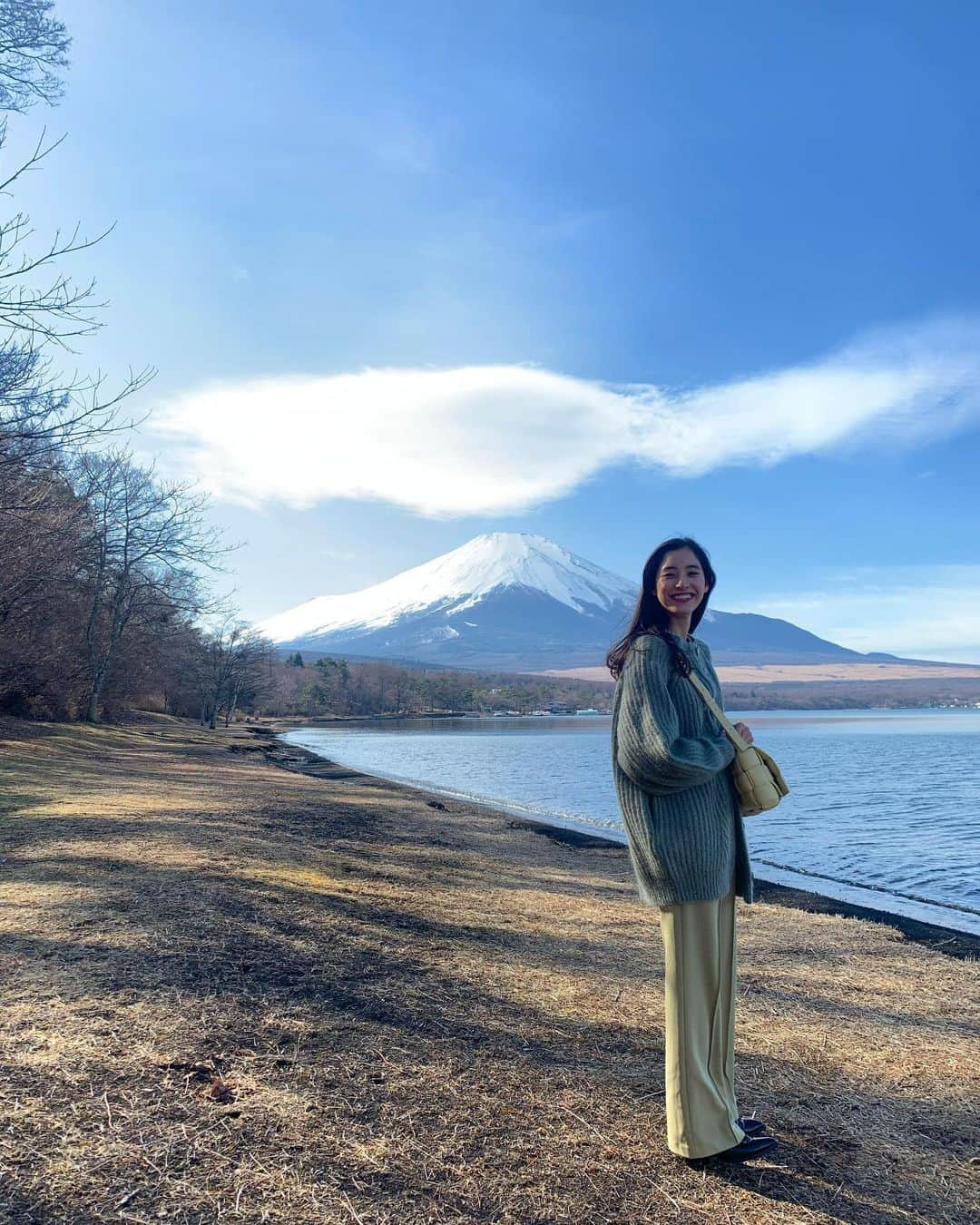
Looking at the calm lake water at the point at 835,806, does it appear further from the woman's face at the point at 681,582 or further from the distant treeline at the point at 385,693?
the distant treeline at the point at 385,693

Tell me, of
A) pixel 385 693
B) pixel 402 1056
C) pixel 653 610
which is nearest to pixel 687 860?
pixel 653 610

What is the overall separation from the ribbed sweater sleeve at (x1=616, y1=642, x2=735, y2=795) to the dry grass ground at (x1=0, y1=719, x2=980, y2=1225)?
60.5 inches

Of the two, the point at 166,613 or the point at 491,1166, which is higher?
the point at 166,613

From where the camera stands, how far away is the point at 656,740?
9.75 feet

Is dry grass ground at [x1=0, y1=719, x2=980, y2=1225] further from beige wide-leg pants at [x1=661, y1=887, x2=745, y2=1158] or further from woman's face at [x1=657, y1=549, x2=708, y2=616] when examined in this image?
woman's face at [x1=657, y1=549, x2=708, y2=616]

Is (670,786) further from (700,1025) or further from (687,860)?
(700,1025)

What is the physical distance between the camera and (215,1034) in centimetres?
388

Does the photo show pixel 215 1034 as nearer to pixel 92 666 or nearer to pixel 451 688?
pixel 92 666

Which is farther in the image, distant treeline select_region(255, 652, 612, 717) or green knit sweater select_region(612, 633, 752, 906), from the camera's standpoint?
distant treeline select_region(255, 652, 612, 717)

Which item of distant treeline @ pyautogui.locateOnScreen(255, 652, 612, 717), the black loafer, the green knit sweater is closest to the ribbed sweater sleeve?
the green knit sweater

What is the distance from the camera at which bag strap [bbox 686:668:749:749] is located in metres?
3.18

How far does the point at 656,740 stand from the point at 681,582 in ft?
2.44

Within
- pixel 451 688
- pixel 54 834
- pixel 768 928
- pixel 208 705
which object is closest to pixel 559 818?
pixel 768 928

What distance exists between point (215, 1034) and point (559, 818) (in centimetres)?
1816
